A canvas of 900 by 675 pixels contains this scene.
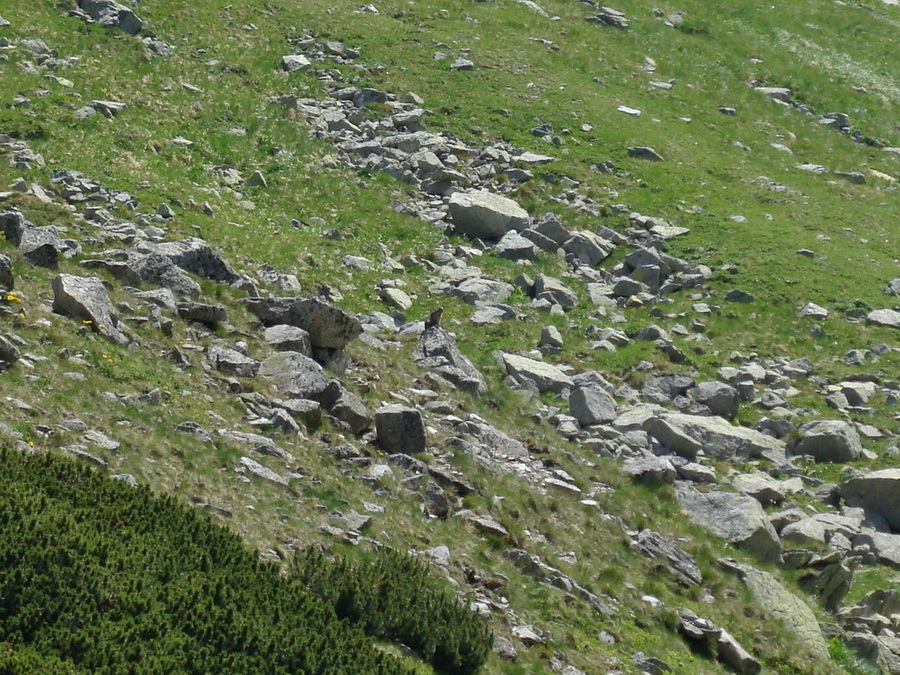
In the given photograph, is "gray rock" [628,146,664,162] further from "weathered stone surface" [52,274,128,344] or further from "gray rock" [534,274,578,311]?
"weathered stone surface" [52,274,128,344]

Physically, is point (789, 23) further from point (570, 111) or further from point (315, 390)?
point (315, 390)

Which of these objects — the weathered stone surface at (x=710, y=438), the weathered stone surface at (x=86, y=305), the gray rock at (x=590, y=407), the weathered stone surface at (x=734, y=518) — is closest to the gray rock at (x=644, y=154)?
the weathered stone surface at (x=710, y=438)

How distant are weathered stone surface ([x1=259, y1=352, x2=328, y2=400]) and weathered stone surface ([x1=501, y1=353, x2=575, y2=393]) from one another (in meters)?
6.99

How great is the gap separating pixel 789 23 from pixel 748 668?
2090 inches

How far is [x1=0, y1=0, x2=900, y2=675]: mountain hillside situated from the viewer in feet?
39.9

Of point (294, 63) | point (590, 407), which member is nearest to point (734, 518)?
point (590, 407)

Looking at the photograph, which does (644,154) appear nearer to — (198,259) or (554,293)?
(554,293)

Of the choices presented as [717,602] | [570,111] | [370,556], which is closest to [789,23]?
[570,111]

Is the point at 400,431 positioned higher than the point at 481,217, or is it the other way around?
the point at 400,431

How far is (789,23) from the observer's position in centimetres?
6144

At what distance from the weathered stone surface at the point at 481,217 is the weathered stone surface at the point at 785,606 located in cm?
1581

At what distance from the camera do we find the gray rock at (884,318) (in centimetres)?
3036

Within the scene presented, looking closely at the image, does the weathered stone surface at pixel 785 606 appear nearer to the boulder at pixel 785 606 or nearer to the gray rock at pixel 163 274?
the boulder at pixel 785 606

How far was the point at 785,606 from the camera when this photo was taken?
1819 cm
